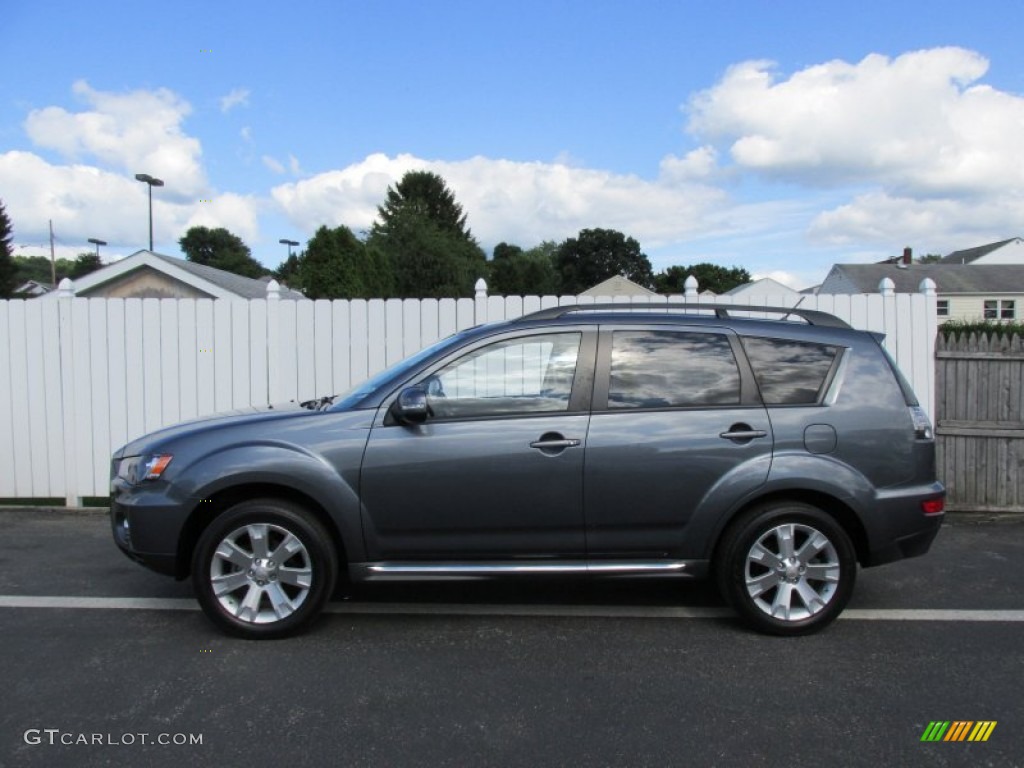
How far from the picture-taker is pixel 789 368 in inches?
163

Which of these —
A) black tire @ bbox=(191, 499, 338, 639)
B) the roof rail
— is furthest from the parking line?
the roof rail

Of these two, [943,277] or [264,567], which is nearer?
[264,567]

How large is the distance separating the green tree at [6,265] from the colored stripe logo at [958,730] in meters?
57.5

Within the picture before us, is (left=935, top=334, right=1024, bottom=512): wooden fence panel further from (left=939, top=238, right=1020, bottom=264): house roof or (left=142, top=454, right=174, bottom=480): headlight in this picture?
(left=939, top=238, right=1020, bottom=264): house roof

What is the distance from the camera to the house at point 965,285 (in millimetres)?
46094

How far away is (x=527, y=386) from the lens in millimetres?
4109

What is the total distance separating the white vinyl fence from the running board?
11.6 feet

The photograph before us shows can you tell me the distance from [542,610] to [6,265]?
194ft

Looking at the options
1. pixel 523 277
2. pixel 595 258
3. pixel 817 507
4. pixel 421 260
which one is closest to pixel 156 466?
pixel 817 507

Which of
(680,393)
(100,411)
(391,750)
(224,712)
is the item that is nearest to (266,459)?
(224,712)

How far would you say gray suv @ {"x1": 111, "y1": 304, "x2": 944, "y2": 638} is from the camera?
12.8 feet

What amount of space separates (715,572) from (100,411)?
20.1 feet

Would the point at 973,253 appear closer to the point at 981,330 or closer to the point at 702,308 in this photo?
the point at 981,330

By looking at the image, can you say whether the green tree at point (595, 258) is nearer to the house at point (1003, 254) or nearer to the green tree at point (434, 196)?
the green tree at point (434, 196)
